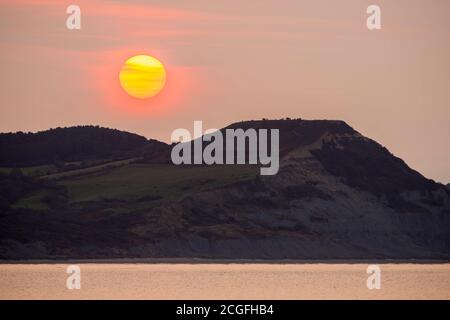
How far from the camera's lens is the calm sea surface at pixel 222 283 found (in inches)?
5048

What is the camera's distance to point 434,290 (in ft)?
453

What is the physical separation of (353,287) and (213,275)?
3040 cm

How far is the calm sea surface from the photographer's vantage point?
12823 cm

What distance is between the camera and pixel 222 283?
149 metres
